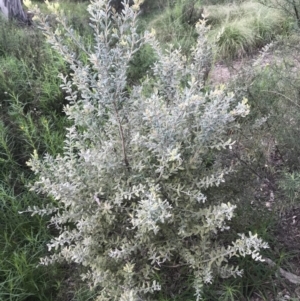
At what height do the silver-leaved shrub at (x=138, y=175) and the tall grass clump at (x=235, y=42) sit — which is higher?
the silver-leaved shrub at (x=138, y=175)

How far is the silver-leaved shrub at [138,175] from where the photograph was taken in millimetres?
2086

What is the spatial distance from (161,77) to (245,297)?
1.49 m

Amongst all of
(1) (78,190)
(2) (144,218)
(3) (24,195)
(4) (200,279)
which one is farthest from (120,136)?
(3) (24,195)

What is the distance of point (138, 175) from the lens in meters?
2.24

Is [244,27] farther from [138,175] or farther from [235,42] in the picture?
[138,175]

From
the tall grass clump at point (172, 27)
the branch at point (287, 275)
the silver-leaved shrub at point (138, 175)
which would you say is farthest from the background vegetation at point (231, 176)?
the tall grass clump at point (172, 27)

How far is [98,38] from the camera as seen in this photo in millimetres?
2025

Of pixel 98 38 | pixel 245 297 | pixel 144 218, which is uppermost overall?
pixel 98 38

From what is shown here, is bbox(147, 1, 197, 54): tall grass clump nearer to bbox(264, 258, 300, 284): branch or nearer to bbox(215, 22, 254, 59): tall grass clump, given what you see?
bbox(215, 22, 254, 59): tall grass clump

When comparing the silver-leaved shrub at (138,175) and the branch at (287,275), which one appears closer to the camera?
the silver-leaved shrub at (138,175)

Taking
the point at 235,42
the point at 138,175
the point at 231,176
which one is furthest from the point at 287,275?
the point at 235,42

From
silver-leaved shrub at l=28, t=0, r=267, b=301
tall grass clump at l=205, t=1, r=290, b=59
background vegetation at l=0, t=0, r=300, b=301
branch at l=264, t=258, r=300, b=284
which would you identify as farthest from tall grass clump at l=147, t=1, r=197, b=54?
branch at l=264, t=258, r=300, b=284

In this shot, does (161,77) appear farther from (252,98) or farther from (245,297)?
(245,297)

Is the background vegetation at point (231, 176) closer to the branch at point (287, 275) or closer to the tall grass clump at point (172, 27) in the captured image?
the branch at point (287, 275)
